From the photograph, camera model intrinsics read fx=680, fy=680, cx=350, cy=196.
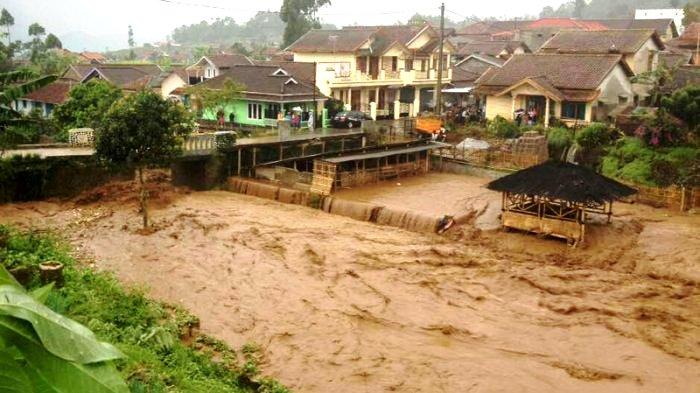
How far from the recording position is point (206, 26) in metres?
162

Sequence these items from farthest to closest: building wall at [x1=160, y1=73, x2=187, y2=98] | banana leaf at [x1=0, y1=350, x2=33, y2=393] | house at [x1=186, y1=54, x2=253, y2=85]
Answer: house at [x1=186, y1=54, x2=253, y2=85] → building wall at [x1=160, y1=73, x2=187, y2=98] → banana leaf at [x1=0, y1=350, x2=33, y2=393]

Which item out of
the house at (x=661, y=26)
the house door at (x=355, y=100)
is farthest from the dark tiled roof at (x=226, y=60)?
the house at (x=661, y=26)

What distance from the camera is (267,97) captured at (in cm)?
3588

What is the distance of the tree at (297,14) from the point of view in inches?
2457

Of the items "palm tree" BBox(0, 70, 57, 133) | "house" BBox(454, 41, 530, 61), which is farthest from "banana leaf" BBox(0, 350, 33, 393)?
"house" BBox(454, 41, 530, 61)

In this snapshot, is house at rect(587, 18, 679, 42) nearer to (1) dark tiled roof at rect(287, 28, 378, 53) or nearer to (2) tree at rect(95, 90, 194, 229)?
(1) dark tiled roof at rect(287, 28, 378, 53)

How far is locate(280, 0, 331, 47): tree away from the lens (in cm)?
6241

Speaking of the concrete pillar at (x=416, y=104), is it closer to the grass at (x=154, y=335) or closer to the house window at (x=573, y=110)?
the house window at (x=573, y=110)

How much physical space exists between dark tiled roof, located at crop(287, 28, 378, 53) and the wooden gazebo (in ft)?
74.6

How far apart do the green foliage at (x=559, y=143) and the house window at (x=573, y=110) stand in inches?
122

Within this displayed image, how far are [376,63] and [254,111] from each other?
10.1m

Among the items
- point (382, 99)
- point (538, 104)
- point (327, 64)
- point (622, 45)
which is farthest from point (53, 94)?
point (622, 45)

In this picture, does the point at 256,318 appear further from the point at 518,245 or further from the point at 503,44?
the point at 503,44

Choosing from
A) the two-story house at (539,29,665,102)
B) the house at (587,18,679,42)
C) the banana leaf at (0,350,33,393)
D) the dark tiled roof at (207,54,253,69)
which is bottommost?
the banana leaf at (0,350,33,393)
